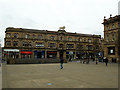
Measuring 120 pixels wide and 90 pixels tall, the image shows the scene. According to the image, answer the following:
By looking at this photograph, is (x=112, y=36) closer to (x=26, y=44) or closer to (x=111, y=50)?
(x=111, y=50)

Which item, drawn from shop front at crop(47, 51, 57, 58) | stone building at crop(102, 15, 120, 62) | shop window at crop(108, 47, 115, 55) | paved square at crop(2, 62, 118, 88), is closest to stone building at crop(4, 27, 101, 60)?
shop front at crop(47, 51, 57, 58)

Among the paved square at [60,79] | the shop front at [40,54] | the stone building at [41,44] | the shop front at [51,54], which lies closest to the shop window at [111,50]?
the stone building at [41,44]

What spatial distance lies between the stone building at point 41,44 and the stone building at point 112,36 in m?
4.66

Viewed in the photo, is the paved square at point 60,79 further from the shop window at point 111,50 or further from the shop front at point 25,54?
the shop front at point 25,54

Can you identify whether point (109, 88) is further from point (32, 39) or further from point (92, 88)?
point (32, 39)

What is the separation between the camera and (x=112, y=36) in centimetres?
3628

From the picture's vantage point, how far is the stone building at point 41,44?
46.0m

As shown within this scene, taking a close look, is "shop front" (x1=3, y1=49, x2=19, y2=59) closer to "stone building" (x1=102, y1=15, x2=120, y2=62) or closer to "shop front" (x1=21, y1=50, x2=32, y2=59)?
"shop front" (x1=21, y1=50, x2=32, y2=59)

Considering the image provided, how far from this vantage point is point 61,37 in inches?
2111

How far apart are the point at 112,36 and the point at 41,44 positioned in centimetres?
2754

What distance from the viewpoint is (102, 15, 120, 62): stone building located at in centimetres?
3456

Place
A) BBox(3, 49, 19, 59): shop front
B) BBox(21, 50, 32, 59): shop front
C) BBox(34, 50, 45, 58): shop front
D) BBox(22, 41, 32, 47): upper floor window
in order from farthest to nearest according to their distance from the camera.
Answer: BBox(34, 50, 45, 58): shop front
BBox(22, 41, 32, 47): upper floor window
BBox(21, 50, 32, 59): shop front
BBox(3, 49, 19, 59): shop front

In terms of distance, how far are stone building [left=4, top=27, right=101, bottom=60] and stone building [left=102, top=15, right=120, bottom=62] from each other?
183 inches

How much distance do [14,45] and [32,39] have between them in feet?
23.8
